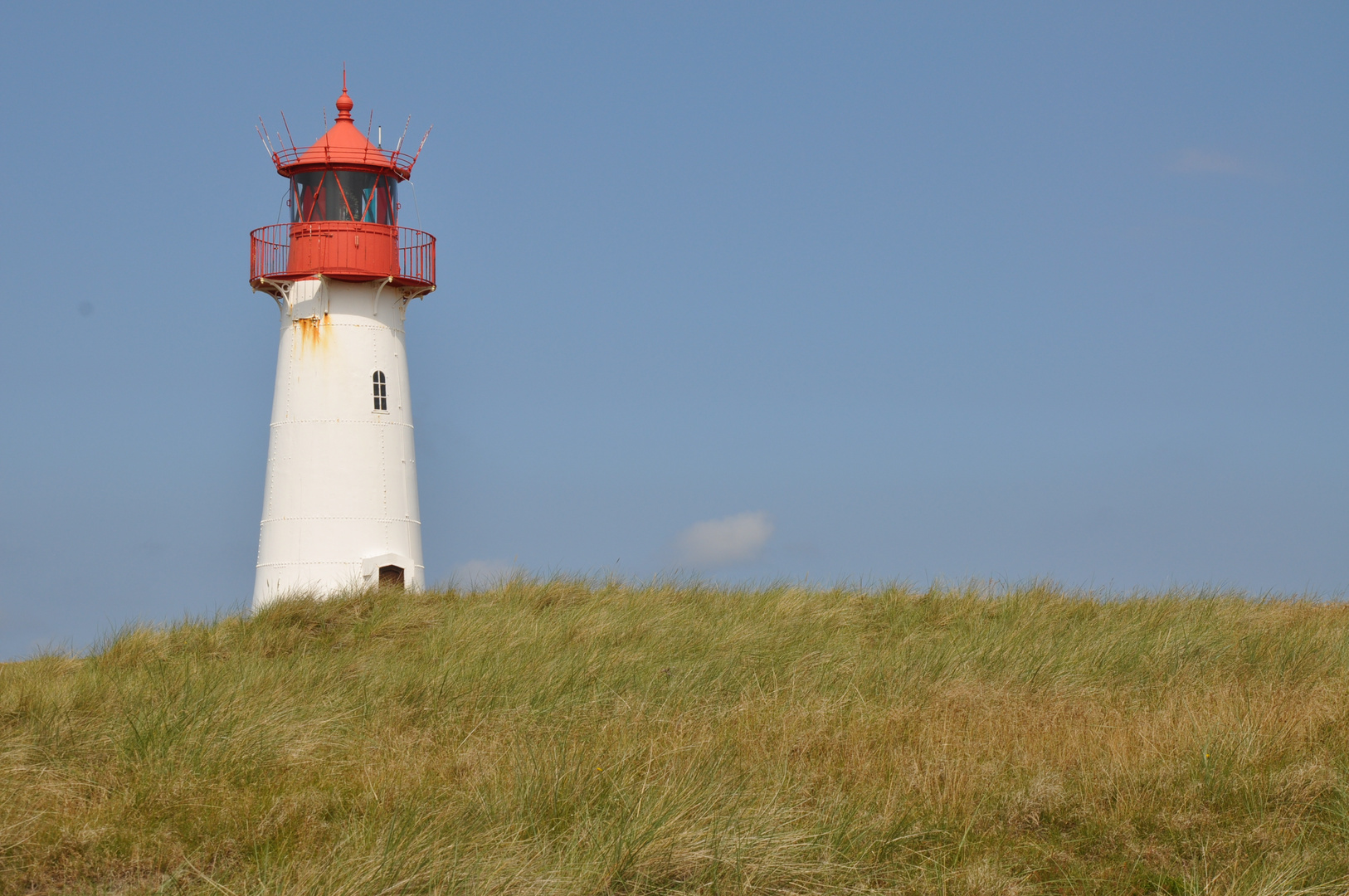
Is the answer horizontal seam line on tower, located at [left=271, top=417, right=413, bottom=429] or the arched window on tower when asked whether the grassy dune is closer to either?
horizontal seam line on tower, located at [left=271, top=417, right=413, bottom=429]

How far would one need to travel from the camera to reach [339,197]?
61.9 feet

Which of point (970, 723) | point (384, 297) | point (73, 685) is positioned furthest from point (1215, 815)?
point (384, 297)

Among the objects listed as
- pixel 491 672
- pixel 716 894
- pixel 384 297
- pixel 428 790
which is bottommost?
pixel 716 894

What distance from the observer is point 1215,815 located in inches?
239

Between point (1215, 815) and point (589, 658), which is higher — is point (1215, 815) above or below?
below

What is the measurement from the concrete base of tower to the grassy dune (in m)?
7.23

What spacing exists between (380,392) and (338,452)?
3.67ft

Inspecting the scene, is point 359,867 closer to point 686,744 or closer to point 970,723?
point 686,744

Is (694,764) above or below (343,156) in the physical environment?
below

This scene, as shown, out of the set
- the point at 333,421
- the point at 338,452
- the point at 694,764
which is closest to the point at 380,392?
the point at 333,421

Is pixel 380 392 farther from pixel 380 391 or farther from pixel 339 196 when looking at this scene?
pixel 339 196

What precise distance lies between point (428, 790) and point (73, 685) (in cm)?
419

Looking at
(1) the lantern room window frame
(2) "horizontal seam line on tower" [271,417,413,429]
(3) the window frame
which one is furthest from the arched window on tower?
(1) the lantern room window frame

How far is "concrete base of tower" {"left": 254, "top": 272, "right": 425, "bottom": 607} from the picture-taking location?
1827cm
